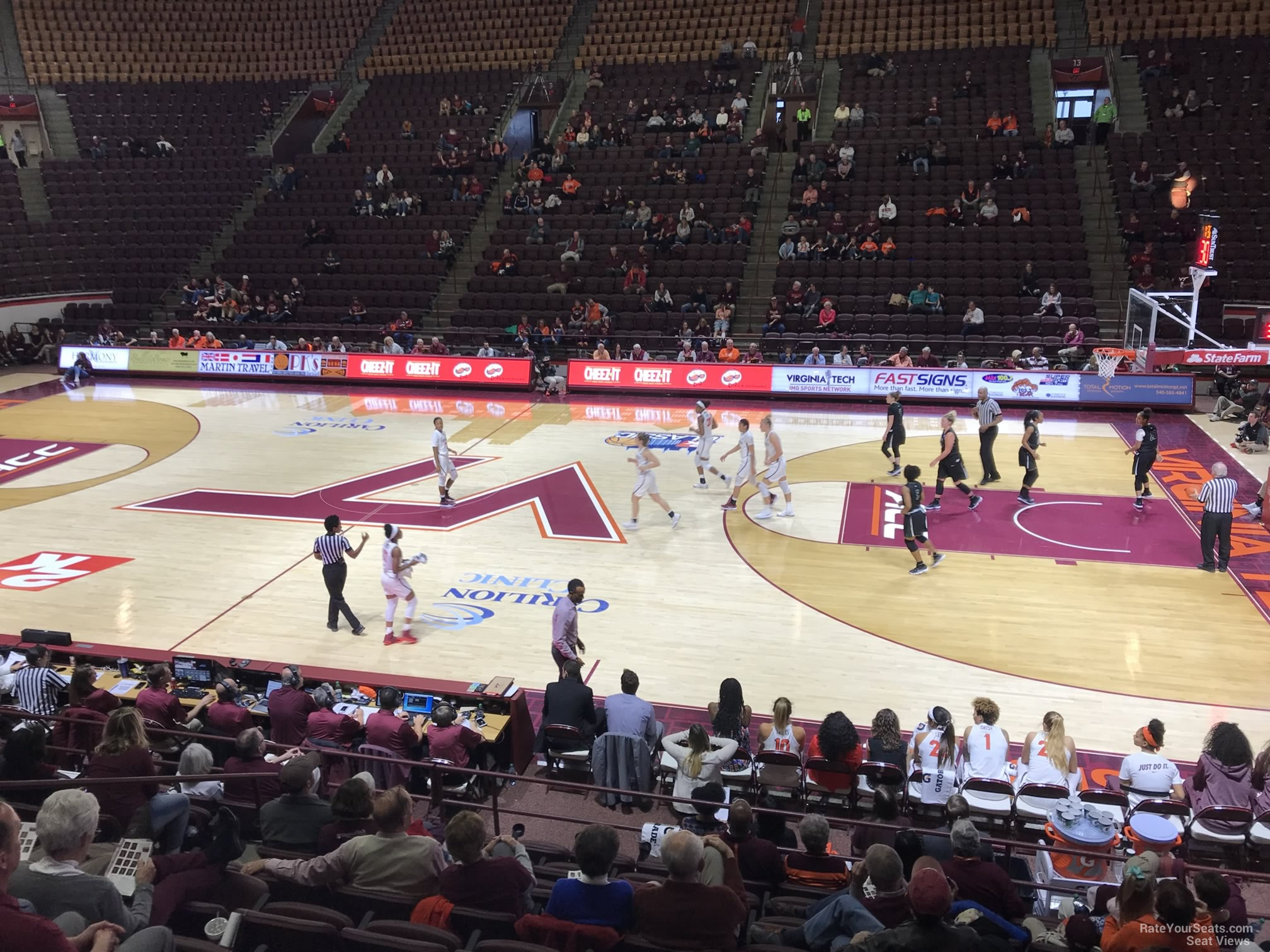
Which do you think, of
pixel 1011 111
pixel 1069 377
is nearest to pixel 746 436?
pixel 1069 377

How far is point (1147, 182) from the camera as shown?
2594 cm

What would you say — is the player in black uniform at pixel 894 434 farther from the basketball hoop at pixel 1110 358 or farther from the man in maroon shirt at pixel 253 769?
the man in maroon shirt at pixel 253 769

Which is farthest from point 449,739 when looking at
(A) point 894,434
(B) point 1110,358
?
(B) point 1110,358

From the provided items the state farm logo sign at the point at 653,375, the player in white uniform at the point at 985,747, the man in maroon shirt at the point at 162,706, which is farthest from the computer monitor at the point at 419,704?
the state farm logo sign at the point at 653,375

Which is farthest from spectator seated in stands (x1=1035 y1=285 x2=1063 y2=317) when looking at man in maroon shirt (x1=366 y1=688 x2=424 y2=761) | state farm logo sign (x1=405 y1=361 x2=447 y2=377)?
man in maroon shirt (x1=366 y1=688 x2=424 y2=761)

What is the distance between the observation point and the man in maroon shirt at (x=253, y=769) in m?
6.55

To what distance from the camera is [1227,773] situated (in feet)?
23.3

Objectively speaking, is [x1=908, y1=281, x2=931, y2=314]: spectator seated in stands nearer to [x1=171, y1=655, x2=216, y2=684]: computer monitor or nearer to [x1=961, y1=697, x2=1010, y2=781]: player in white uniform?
[x1=961, y1=697, x2=1010, y2=781]: player in white uniform

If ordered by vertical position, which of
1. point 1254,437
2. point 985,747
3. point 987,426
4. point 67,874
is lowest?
point 985,747

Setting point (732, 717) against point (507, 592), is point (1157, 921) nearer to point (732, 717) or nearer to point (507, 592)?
point (732, 717)

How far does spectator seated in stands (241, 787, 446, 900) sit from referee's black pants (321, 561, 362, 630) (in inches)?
242

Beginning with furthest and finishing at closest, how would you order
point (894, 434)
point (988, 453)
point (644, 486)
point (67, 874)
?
point (894, 434) < point (988, 453) < point (644, 486) < point (67, 874)

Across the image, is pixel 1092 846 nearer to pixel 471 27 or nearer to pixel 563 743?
pixel 563 743

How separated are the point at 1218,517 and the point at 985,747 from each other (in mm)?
6830
